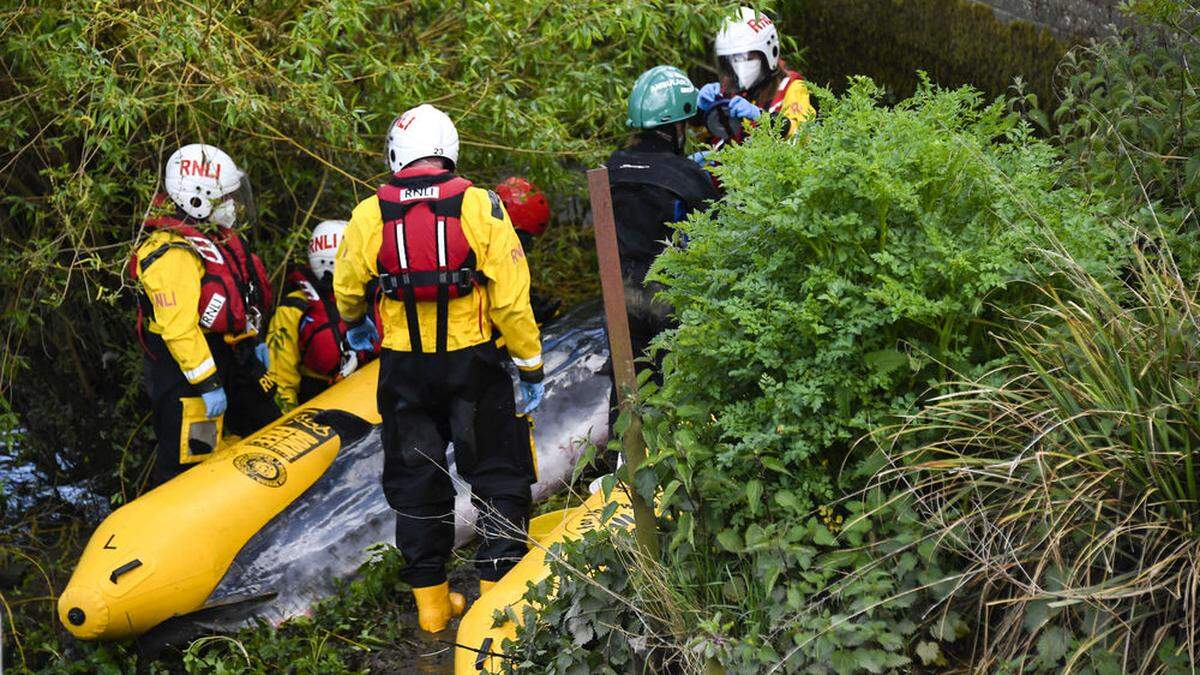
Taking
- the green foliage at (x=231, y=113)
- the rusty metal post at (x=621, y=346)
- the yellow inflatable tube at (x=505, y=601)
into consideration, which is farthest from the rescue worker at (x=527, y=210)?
the rusty metal post at (x=621, y=346)

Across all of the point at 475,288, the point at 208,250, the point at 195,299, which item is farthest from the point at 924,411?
the point at 208,250

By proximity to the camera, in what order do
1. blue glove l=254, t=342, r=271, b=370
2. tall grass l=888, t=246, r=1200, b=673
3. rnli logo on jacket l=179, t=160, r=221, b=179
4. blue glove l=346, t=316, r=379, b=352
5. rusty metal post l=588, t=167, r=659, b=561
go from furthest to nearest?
blue glove l=254, t=342, r=271, b=370, rnli logo on jacket l=179, t=160, r=221, b=179, blue glove l=346, t=316, r=379, b=352, rusty metal post l=588, t=167, r=659, b=561, tall grass l=888, t=246, r=1200, b=673

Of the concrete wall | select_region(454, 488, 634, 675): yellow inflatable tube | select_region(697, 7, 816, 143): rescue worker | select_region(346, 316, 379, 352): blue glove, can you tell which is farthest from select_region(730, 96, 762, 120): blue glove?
select_region(454, 488, 634, 675): yellow inflatable tube

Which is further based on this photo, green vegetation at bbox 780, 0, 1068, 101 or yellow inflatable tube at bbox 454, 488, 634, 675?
green vegetation at bbox 780, 0, 1068, 101

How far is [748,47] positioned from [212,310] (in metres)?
2.68

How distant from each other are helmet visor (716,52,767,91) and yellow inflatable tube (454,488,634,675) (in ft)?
7.83

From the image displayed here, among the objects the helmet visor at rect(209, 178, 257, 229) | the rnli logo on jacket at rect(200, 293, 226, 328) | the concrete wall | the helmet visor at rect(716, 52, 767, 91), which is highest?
the concrete wall

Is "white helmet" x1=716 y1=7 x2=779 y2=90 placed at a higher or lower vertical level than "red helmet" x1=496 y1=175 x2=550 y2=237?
higher

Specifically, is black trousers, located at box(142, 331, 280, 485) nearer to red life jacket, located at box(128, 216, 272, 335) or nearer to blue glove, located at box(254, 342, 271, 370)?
blue glove, located at box(254, 342, 271, 370)

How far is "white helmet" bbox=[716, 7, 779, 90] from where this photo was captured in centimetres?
619

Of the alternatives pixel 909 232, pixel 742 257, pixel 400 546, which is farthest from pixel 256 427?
pixel 909 232

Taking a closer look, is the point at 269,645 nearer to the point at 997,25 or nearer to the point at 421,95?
the point at 421,95

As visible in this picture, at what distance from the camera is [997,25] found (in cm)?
629

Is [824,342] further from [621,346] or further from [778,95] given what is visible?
[778,95]
